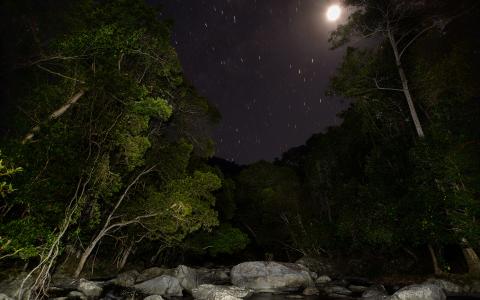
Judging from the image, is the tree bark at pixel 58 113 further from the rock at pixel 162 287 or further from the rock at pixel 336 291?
the rock at pixel 336 291

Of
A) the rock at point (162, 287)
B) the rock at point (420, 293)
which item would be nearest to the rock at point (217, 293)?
the rock at point (162, 287)

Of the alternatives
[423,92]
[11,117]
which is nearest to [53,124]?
[11,117]

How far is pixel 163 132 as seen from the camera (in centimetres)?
1906

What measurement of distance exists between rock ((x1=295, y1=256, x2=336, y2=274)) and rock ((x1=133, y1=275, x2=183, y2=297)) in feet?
45.0

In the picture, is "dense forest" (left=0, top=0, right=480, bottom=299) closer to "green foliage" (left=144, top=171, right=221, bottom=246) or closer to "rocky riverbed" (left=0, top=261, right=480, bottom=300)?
"green foliage" (left=144, top=171, right=221, bottom=246)

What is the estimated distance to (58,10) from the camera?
428 inches

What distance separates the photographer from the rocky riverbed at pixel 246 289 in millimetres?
12008

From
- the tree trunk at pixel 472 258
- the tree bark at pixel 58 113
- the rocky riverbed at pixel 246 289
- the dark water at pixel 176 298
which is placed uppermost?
the tree bark at pixel 58 113

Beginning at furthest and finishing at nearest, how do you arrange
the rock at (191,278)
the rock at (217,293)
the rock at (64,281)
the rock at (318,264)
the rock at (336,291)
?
the rock at (318,264) → the rock at (191,278) → the rock at (64,281) → the rock at (336,291) → the rock at (217,293)

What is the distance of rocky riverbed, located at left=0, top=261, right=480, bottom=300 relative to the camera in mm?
12008

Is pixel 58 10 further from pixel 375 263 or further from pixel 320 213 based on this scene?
pixel 320 213

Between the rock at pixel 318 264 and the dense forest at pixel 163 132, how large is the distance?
6.45ft

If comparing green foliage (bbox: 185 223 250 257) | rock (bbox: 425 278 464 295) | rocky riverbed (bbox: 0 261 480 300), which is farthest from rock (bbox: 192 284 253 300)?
green foliage (bbox: 185 223 250 257)

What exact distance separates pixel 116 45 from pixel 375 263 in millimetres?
20498
